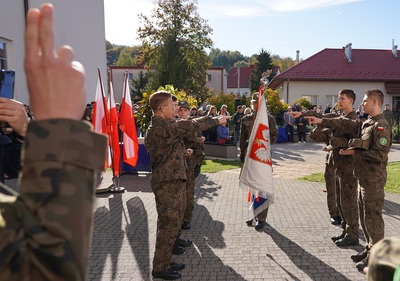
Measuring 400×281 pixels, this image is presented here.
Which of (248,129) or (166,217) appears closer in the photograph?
(166,217)

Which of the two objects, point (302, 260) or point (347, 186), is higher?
point (347, 186)

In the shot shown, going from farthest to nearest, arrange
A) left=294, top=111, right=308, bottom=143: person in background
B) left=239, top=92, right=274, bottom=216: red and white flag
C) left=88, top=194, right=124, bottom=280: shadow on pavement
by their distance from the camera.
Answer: left=294, top=111, right=308, bottom=143: person in background, left=239, top=92, right=274, bottom=216: red and white flag, left=88, top=194, right=124, bottom=280: shadow on pavement

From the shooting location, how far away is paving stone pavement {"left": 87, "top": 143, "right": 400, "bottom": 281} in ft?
15.2

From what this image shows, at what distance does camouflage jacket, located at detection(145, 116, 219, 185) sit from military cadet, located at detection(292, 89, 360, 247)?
6.71ft

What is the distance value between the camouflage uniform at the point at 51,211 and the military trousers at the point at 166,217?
361cm

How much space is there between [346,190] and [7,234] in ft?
17.7

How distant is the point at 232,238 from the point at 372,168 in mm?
2403

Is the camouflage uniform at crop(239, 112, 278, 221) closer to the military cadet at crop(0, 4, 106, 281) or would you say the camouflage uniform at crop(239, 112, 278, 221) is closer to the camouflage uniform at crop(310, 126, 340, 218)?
the camouflage uniform at crop(310, 126, 340, 218)

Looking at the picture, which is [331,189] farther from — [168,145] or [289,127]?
[289,127]

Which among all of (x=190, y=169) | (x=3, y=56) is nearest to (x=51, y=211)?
(x=190, y=169)

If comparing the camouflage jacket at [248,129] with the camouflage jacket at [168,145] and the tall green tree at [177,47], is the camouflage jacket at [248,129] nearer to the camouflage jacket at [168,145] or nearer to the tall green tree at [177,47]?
the camouflage jacket at [168,145]

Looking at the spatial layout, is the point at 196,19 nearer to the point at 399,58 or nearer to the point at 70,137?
the point at 399,58

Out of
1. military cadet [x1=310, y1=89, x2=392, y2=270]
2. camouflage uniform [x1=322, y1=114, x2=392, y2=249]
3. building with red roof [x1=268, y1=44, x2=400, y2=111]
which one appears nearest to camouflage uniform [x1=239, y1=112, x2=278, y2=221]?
military cadet [x1=310, y1=89, x2=392, y2=270]

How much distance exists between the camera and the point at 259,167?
6.04 m
